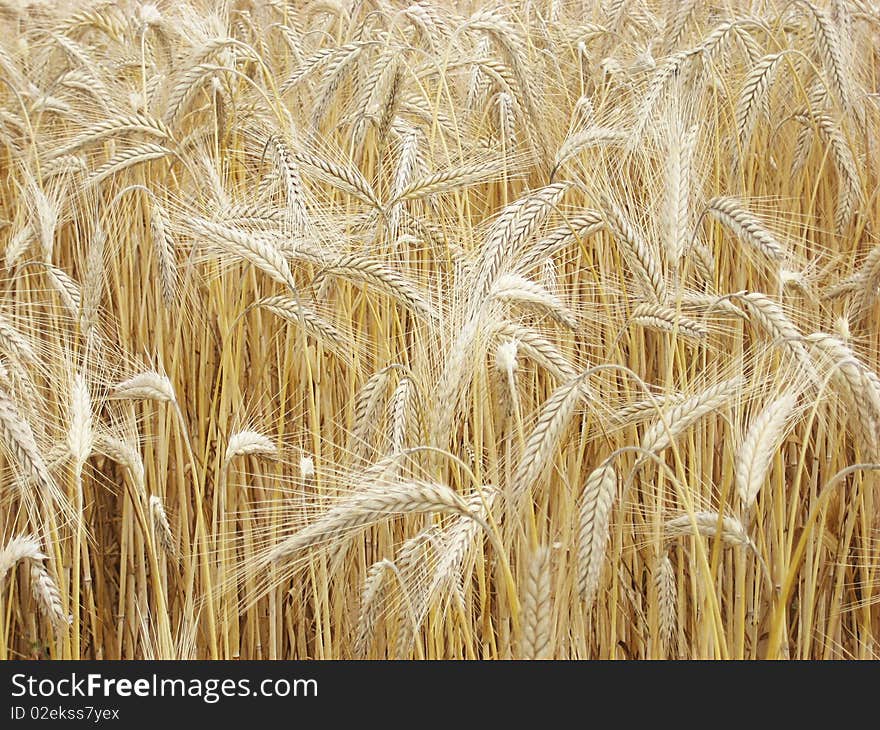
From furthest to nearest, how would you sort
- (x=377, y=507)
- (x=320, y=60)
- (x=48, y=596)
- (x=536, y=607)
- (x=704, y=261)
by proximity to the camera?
(x=320, y=60), (x=704, y=261), (x=48, y=596), (x=377, y=507), (x=536, y=607)

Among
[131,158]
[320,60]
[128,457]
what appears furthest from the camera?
[320,60]

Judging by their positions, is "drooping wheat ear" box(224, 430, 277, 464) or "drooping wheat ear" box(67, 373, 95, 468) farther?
"drooping wheat ear" box(224, 430, 277, 464)

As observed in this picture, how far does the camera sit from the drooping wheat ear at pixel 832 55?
230 cm

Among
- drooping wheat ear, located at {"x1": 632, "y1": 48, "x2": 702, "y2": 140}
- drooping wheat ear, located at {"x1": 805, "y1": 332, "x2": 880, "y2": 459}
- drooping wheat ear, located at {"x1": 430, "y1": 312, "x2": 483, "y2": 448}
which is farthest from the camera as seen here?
drooping wheat ear, located at {"x1": 632, "y1": 48, "x2": 702, "y2": 140}

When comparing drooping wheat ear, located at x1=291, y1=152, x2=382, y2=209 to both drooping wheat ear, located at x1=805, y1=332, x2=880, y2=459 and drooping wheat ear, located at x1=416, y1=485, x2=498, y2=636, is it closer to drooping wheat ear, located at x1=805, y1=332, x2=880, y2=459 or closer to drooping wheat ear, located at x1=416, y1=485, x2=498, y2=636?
drooping wheat ear, located at x1=416, y1=485, x2=498, y2=636

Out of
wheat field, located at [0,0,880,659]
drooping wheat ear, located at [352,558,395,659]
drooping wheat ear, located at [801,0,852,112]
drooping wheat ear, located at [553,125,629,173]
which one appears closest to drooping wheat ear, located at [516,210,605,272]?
wheat field, located at [0,0,880,659]

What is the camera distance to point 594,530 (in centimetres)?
127

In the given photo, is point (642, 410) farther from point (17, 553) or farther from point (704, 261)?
point (17, 553)

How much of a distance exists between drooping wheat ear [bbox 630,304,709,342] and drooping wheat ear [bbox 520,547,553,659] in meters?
0.69

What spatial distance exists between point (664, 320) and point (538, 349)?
28cm

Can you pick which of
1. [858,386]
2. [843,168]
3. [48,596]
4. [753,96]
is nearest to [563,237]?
[858,386]

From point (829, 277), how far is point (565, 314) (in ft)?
3.46

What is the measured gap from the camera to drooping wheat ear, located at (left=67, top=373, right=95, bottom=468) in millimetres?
1477
